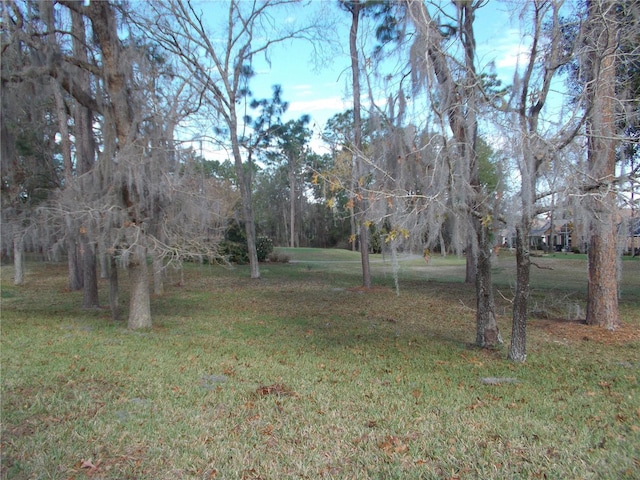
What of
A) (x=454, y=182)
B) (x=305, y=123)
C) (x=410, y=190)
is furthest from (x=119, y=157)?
(x=305, y=123)

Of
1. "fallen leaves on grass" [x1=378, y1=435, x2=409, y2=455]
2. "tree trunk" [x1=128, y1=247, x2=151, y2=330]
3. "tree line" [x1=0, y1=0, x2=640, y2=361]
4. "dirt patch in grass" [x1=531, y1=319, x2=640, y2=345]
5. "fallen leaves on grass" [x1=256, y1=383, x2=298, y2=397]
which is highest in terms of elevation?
"tree line" [x1=0, y1=0, x2=640, y2=361]

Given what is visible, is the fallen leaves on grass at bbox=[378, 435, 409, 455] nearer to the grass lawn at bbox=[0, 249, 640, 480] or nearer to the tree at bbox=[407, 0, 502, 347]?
the grass lawn at bbox=[0, 249, 640, 480]

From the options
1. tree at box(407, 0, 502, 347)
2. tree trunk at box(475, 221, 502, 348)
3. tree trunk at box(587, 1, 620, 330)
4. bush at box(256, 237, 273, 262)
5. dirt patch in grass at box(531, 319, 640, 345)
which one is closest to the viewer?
tree trunk at box(587, 1, 620, 330)

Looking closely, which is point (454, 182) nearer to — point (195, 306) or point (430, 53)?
point (430, 53)

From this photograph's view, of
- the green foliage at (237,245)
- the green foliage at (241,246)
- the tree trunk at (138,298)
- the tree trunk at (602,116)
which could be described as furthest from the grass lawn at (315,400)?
the green foliage at (241,246)

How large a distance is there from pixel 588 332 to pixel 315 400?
5721mm

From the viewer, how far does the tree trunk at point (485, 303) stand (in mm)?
6500

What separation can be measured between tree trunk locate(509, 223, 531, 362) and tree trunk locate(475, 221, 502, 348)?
0.69 m

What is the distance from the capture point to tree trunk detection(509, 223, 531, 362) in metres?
5.34

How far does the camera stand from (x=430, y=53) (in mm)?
5477

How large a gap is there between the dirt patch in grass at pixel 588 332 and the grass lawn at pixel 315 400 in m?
0.06

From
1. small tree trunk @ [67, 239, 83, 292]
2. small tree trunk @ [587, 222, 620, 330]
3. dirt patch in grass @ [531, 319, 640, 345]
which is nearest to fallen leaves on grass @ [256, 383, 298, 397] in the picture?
dirt patch in grass @ [531, 319, 640, 345]

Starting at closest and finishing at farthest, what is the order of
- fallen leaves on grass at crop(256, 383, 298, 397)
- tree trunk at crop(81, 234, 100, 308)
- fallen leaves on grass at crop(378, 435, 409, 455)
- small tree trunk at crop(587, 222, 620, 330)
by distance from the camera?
fallen leaves on grass at crop(378, 435, 409, 455)
fallen leaves on grass at crop(256, 383, 298, 397)
small tree trunk at crop(587, 222, 620, 330)
tree trunk at crop(81, 234, 100, 308)

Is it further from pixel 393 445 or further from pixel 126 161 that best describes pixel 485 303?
pixel 126 161
